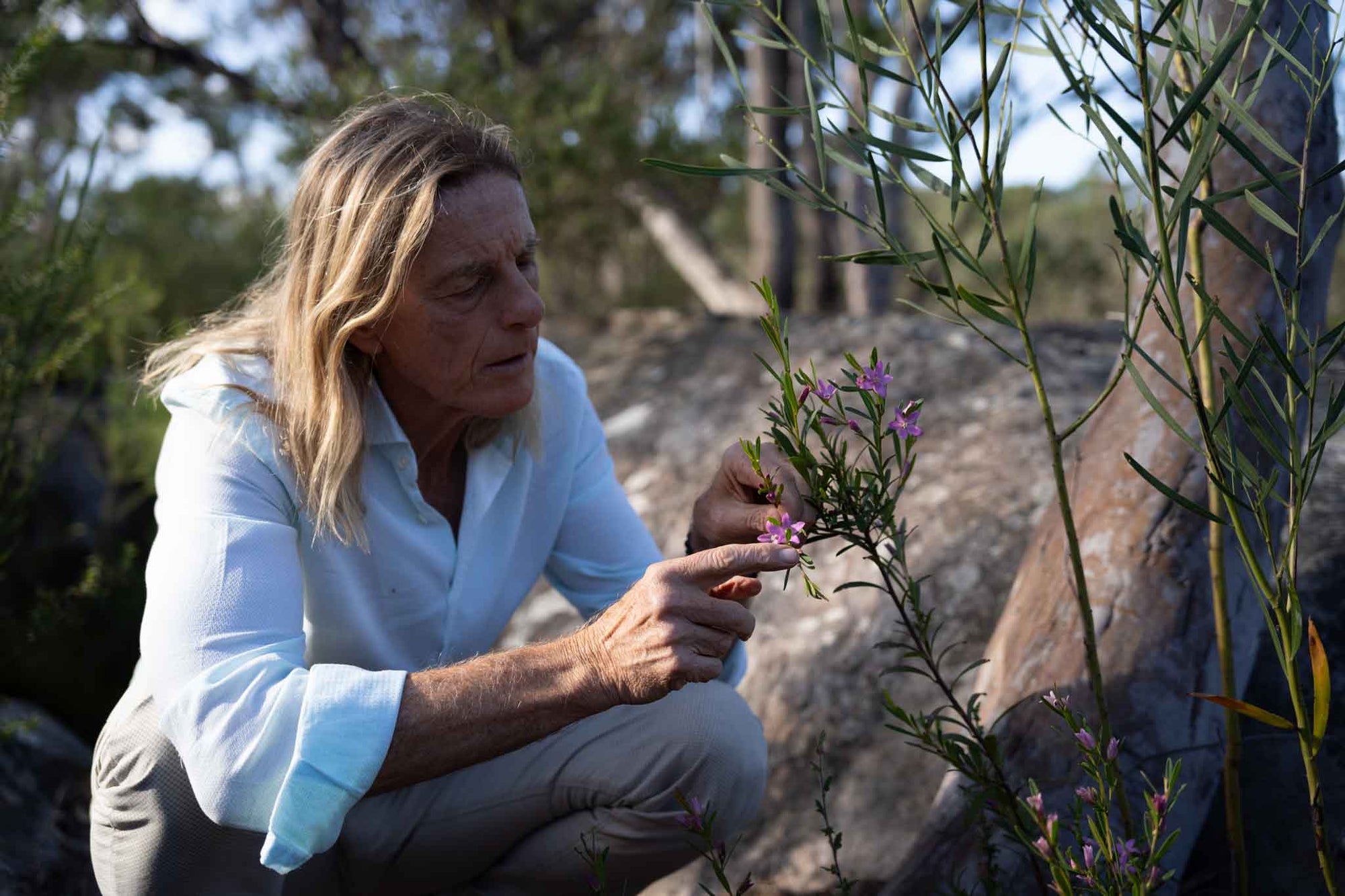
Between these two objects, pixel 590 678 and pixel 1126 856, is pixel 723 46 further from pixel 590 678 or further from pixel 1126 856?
pixel 1126 856

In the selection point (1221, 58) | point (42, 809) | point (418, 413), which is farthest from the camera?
point (42, 809)

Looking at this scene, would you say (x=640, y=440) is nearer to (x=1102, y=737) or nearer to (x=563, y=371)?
(x=563, y=371)

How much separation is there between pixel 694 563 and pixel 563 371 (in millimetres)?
969

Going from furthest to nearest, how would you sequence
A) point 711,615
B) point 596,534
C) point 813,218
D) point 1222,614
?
point 813,218 → point 596,534 → point 711,615 → point 1222,614

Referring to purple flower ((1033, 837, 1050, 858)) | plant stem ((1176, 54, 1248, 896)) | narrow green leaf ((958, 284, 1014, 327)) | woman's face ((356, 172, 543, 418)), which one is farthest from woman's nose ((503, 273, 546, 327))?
purple flower ((1033, 837, 1050, 858))

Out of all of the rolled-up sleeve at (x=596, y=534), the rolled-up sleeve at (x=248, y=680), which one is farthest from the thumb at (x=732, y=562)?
the rolled-up sleeve at (x=596, y=534)

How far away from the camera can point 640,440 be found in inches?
164

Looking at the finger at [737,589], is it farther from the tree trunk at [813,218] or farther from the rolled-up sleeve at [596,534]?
the tree trunk at [813,218]

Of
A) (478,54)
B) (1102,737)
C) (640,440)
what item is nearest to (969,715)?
(1102,737)

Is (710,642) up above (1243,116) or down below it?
below

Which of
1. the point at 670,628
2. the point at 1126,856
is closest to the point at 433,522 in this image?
the point at 670,628

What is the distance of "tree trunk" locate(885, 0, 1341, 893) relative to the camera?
1956 mm

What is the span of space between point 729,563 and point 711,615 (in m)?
0.12

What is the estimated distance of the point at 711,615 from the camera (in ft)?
5.45
